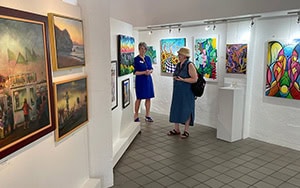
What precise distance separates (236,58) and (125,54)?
2.24 meters

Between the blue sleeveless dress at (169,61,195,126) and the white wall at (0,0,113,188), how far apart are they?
2.12 metres

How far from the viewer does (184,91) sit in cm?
505

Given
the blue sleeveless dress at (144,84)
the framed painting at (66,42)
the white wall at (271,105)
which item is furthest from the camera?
the blue sleeveless dress at (144,84)

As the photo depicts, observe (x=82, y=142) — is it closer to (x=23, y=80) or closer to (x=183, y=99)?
(x=23, y=80)

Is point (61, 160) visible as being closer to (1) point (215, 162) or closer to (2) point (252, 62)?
(1) point (215, 162)

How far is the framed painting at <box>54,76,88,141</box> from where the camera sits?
2336 millimetres

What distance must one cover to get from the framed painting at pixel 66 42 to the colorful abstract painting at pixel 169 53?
403cm

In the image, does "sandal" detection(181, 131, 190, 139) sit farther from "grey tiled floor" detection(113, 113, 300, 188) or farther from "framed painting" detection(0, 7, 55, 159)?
"framed painting" detection(0, 7, 55, 159)

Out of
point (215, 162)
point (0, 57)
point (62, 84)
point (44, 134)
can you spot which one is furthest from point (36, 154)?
point (215, 162)

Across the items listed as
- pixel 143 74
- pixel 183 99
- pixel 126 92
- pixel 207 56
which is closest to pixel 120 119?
pixel 126 92

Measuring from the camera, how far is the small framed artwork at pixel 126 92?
469cm

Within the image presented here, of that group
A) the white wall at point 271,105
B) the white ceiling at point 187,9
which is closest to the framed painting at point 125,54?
the white ceiling at point 187,9

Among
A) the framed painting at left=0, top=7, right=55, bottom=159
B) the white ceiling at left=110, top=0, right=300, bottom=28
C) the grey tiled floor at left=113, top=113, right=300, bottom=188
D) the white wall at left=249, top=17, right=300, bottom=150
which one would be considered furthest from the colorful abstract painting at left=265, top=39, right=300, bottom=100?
the framed painting at left=0, top=7, right=55, bottom=159

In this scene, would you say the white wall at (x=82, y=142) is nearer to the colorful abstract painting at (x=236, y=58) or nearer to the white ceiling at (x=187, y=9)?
the white ceiling at (x=187, y=9)
